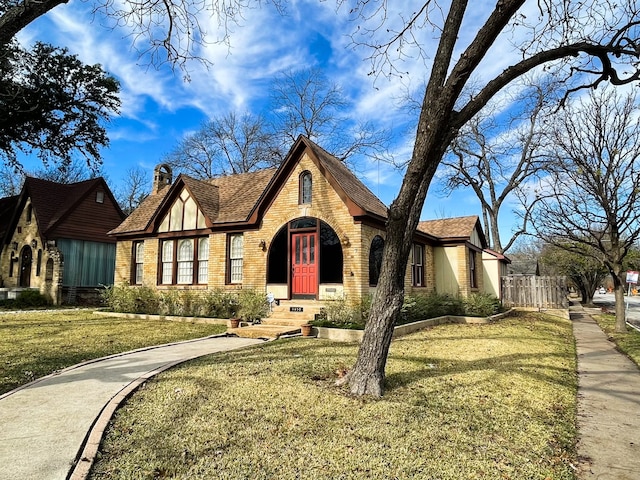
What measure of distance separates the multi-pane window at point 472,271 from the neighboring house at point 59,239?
20349 millimetres

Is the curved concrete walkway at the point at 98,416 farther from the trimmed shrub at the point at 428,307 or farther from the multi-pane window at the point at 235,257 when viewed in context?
the multi-pane window at the point at 235,257

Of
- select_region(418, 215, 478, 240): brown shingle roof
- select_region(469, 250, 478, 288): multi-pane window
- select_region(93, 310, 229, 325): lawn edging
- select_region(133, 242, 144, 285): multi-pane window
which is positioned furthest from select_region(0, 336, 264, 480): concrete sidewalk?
select_region(469, 250, 478, 288): multi-pane window

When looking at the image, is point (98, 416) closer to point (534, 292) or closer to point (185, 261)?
point (185, 261)

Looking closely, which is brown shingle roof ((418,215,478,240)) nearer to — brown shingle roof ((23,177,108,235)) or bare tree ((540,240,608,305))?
bare tree ((540,240,608,305))

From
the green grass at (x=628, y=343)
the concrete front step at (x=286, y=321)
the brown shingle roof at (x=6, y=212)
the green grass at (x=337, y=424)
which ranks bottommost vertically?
the green grass at (x=628, y=343)

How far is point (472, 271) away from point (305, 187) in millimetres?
12131

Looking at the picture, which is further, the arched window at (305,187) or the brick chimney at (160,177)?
the brick chimney at (160,177)

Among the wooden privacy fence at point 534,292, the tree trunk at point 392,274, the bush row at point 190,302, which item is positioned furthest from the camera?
the wooden privacy fence at point 534,292

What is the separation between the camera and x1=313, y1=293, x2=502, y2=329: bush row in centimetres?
1246

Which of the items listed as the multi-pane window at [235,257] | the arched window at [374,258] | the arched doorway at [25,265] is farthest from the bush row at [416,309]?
the arched doorway at [25,265]

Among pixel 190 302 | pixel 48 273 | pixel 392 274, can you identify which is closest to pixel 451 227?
pixel 190 302

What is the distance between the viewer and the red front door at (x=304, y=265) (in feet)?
46.9

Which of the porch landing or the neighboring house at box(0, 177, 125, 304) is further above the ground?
the neighboring house at box(0, 177, 125, 304)

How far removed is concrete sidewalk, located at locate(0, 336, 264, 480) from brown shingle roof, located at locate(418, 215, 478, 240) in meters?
15.5
